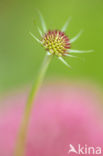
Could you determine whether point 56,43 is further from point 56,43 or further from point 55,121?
point 55,121

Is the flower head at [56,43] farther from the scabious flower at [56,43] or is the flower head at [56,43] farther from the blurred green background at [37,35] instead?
A: the blurred green background at [37,35]

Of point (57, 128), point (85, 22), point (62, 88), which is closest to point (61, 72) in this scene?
point (62, 88)

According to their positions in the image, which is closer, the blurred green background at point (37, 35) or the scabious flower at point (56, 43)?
the scabious flower at point (56, 43)

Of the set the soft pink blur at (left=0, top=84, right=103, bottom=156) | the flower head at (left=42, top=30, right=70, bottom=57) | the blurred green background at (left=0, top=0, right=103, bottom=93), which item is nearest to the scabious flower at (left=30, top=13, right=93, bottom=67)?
the flower head at (left=42, top=30, right=70, bottom=57)

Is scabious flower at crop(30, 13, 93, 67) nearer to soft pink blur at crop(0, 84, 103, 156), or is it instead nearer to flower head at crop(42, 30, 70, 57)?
flower head at crop(42, 30, 70, 57)

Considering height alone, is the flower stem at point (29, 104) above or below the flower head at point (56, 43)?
below

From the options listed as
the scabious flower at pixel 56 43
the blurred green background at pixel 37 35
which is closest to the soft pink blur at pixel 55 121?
the blurred green background at pixel 37 35

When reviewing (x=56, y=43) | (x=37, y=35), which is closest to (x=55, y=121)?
(x=56, y=43)
